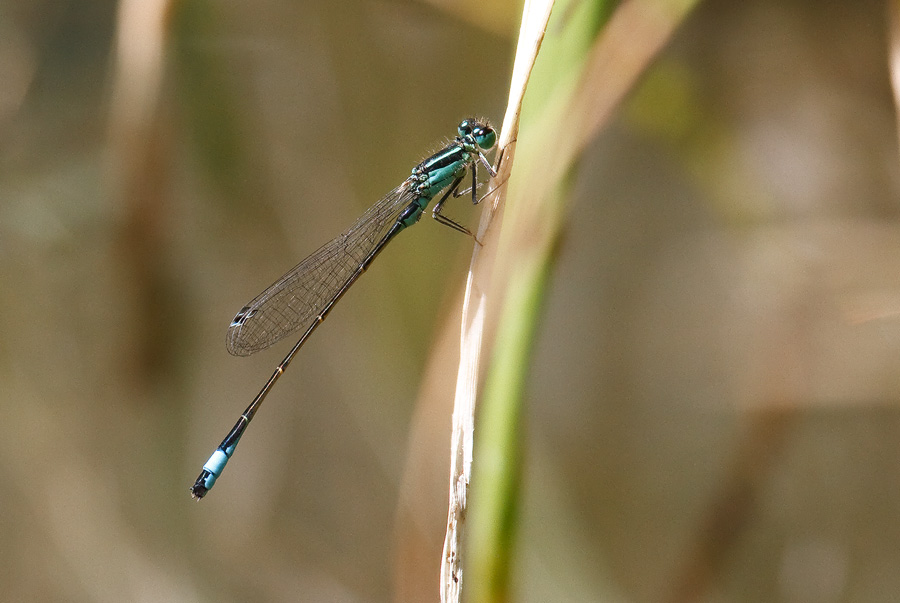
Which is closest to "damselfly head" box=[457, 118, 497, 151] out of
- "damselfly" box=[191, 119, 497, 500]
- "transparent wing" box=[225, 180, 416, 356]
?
"damselfly" box=[191, 119, 497, 500]

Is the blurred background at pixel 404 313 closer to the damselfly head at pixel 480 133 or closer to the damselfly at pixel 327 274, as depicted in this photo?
the damselfly at pixel 327 274

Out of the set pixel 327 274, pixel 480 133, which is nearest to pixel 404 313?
pixel 327 274

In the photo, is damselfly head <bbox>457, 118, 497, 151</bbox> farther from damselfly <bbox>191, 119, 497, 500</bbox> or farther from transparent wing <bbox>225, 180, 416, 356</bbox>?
transparent wing <bbox>225, 180, 416, 356</bbox>

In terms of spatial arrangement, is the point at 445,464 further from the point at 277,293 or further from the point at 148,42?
the point at 148,42

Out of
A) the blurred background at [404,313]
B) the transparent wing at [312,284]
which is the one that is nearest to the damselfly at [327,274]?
the transparent wing at [312,284]

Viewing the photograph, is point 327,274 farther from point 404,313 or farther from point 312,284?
point 404,313

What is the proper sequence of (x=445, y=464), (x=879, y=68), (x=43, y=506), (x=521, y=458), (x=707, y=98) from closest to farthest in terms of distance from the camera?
(x=521, y=458)
(x=445, y=464)
(x=879, y=68)
(x=707, y=98)
(x=43, y=506)

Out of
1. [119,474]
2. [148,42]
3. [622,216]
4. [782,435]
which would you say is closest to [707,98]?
[622,216]
